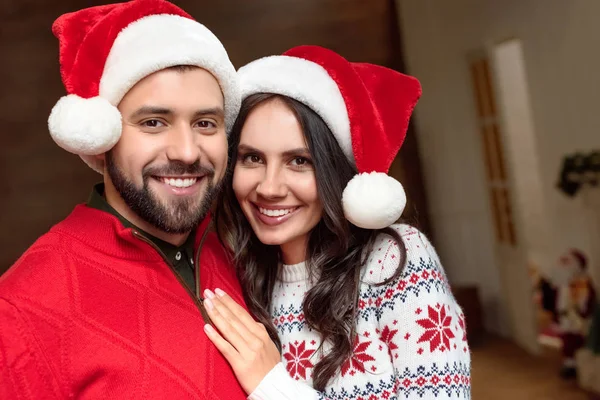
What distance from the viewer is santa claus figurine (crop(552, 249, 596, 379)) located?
356 centimetres

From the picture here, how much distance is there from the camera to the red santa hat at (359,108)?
1.43 m

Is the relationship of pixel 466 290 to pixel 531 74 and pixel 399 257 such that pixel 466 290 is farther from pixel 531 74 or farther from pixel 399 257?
pixel 399 257

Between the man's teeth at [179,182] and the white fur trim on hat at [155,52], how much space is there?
0.19 m

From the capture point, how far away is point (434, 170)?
212 inches

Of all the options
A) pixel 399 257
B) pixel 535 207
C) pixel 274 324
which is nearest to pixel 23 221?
pixel 274 324

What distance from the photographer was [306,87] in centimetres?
145

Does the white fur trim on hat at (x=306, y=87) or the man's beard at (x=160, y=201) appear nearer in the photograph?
the man's beard at (x=160, y=201)

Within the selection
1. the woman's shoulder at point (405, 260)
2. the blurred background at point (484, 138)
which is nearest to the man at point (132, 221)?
the woman's shoulder at point (405, 260)

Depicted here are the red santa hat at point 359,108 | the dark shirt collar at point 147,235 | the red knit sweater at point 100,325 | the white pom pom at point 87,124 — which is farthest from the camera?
the red santa hat at point 359,108

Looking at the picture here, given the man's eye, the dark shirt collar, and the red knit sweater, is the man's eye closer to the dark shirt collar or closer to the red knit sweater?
the dark shirt collar

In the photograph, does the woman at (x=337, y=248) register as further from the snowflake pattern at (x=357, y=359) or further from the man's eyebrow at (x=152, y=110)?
the man's eyebrow at (x=152, y=110)

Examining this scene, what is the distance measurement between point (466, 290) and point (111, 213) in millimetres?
4013

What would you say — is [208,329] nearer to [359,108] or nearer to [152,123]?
[152,123]

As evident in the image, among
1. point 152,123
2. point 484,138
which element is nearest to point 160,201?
point 152,123
